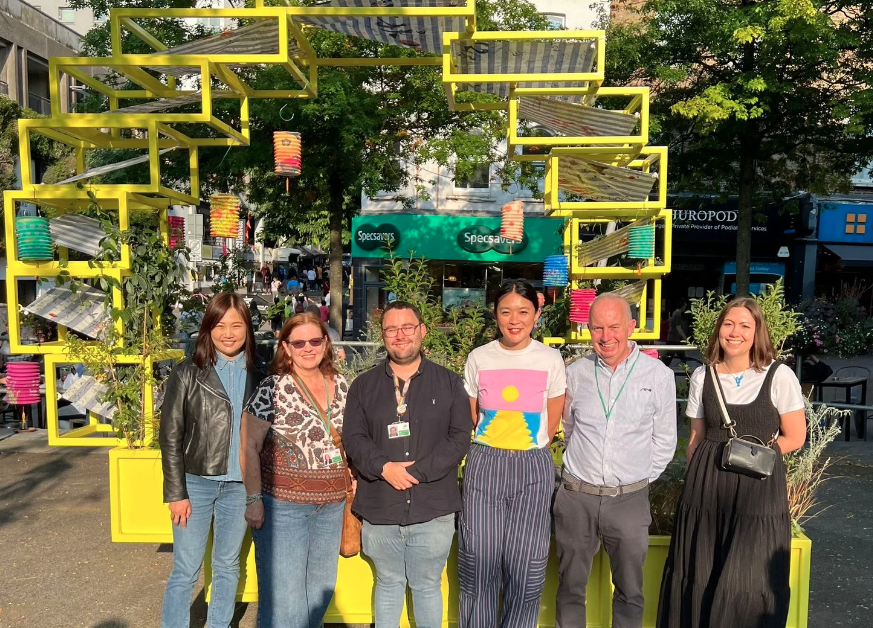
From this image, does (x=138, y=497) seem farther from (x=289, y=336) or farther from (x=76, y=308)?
(x=289, y=336)

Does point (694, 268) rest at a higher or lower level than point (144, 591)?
higher

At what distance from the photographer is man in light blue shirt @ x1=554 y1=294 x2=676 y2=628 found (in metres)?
3.15

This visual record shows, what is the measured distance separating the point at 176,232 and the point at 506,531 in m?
3.33

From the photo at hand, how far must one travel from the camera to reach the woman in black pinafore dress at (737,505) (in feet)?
10.3

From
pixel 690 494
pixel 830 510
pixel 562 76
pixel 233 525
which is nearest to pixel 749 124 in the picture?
pixel 830 510

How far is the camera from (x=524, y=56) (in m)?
4.37

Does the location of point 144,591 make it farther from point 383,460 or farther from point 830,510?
point 830,510

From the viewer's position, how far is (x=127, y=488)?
4.41m

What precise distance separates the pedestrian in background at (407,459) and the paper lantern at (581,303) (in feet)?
6.08

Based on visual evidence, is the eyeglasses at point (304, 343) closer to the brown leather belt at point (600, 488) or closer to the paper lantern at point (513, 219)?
the brown leather belt at point (600, 488)

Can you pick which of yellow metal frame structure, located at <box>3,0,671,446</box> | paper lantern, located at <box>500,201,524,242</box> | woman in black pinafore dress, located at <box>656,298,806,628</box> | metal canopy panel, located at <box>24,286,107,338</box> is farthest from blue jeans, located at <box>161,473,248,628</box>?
paper lantern, located at <box>500,201,524,242</box>

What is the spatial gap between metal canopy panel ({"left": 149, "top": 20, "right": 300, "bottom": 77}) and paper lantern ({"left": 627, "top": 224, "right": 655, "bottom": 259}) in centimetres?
263

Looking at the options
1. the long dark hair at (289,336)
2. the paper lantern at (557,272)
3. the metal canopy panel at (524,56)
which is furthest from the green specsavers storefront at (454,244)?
the long dark hair at (289,336)

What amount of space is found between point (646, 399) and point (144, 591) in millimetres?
3332
